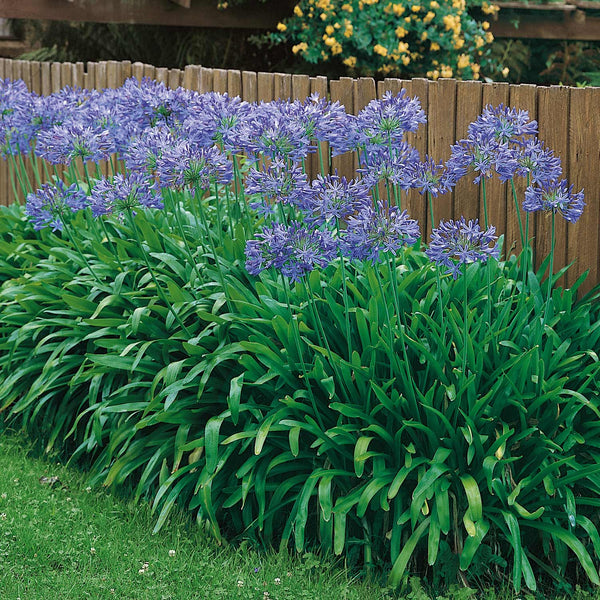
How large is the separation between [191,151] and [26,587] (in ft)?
5.78

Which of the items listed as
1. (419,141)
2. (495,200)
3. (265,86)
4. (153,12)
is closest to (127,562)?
Answer: (495,200)

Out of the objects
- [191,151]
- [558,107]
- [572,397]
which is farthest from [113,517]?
[558,107]

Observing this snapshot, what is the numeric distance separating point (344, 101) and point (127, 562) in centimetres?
278

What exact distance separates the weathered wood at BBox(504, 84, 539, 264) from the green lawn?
78.4 inches

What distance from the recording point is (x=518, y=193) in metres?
4.47

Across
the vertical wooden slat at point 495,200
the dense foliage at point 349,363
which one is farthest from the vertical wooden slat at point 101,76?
the vertical wooden slat at point 495,200

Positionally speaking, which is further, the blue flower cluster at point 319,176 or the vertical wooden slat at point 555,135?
the vertical wooden slat at point 555,135

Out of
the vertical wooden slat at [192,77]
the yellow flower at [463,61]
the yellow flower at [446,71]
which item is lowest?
the vertical wooden slat at [192,77]

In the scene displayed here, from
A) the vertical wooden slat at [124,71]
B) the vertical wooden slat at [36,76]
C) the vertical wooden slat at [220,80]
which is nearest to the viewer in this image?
the vertical wooden slat at [220,80]

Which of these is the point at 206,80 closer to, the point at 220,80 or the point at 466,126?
the point at 220,80

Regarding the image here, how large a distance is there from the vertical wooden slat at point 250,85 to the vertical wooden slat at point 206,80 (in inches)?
16.6

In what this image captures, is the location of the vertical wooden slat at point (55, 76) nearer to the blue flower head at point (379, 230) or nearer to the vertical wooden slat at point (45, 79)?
the vertical wooden slat at point (45, 79)

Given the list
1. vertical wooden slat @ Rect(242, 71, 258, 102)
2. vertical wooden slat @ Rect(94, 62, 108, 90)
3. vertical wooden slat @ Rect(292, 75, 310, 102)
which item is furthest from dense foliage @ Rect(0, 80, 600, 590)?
vertical wooden slat @ Rect(94, 62, 108, 90)

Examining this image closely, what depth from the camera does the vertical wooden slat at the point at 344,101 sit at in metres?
4.95
